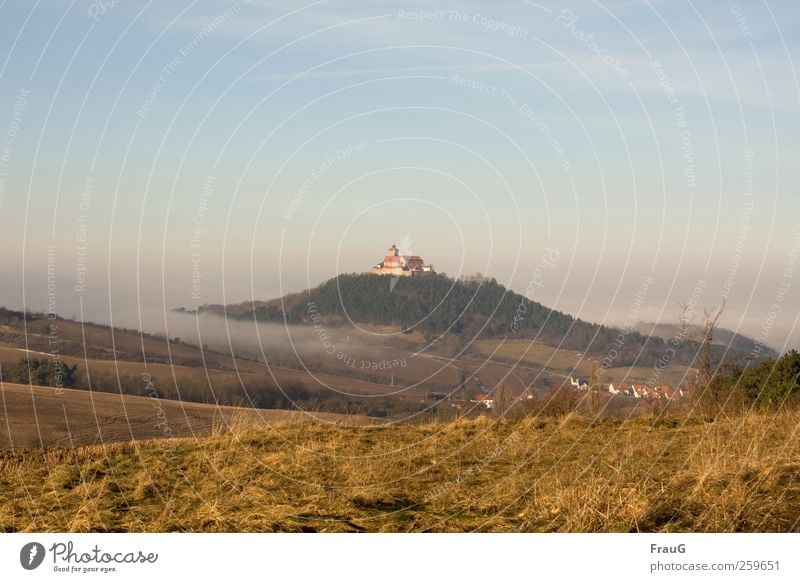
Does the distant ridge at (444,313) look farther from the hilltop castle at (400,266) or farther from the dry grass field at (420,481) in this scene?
the dry grass field at (420,481)

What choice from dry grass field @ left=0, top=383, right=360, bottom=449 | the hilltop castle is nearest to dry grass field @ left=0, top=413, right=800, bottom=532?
dry grass field @ left=0, top=383, right=360, bottom=449

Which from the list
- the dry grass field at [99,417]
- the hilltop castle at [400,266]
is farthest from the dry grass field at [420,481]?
the hilltop castle at [400,266]

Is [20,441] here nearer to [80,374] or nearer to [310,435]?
[310,435]

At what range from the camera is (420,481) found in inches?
583

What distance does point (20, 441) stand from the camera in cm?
2081

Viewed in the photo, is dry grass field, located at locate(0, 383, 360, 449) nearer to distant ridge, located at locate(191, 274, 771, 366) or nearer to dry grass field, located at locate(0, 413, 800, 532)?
dry grass field, located at locate(0, 413, 800, 532)

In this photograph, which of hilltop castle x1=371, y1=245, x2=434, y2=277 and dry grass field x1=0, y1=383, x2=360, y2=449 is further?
hilltop castle x1=371, y1=245, x2=434, y2=277

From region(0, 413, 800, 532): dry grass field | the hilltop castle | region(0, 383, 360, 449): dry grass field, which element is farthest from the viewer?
the hilltop castle

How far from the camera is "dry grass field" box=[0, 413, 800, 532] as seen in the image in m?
12.0

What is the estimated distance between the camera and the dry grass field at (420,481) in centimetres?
1198

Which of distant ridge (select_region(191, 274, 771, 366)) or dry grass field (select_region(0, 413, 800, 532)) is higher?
distant ridge (select_region(191, 274, 771, 366))

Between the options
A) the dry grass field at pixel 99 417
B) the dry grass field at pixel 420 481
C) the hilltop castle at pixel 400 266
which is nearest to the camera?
the dry grass field at pixel 420 481

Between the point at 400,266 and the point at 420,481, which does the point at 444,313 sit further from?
the point at 420,481

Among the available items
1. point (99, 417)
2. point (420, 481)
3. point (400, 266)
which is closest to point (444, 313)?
point (400, 266)
